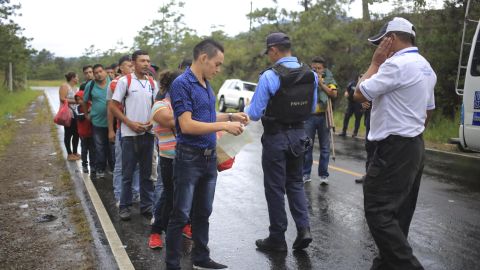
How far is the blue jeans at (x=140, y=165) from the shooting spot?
19.4ft

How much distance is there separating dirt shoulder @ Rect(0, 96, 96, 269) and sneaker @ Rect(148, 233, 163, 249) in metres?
0.57

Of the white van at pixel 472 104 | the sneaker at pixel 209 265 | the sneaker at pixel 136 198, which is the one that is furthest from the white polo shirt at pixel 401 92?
the white van at pixel 472 104

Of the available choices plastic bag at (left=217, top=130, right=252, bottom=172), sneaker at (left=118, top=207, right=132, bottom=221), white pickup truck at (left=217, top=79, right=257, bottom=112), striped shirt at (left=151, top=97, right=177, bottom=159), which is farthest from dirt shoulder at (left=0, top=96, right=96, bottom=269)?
white pickup truck at (left=217, top=79, right=257, bottom=112)

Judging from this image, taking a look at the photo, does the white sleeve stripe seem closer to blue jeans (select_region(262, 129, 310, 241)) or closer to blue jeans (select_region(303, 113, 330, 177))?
blue jeans (select_region(262, 129, 310, 241))

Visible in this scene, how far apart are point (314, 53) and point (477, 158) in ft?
51.6

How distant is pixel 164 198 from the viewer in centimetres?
466

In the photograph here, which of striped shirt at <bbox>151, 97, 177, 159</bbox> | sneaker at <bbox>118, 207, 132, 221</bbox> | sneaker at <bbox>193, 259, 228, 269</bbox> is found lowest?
sneaker at <bbox>118, 207, 132, 221</bbox>

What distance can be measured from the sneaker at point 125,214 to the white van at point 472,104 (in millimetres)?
5652

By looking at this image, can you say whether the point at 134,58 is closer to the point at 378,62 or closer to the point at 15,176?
the point at 378,62

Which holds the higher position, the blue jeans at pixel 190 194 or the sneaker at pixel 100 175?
the blue jeans at pixel 190 194

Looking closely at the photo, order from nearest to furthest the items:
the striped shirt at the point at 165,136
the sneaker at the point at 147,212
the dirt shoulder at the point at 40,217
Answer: the dirt shoulder at the point at 40,217 < the striped shirt at the point at 165,136 < the sneaker at the point at 147,212

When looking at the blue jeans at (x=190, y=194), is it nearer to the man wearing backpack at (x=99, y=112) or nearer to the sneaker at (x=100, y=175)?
the man wearing backpack at (x=99, y=112)

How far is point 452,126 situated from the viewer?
45.3 ft

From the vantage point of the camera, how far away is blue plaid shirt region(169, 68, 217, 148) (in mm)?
3834
